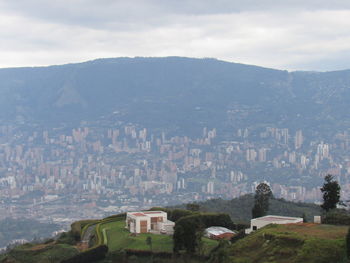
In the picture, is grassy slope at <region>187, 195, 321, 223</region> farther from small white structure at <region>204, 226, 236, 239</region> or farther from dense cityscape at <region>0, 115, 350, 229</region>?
dense cityscape at <region>0, 115, 350, 229</region>

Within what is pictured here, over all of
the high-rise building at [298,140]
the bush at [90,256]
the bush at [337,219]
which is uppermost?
the bush at [337,219]

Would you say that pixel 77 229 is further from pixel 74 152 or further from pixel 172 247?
pixel 74 152

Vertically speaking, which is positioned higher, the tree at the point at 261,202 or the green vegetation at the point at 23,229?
the tree at the point at 261,202

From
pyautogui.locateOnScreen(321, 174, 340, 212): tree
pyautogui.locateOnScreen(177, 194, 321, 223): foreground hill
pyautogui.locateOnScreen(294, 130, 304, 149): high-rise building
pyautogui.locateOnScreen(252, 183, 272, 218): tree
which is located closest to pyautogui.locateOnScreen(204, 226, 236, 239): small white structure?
pyautogui.locateOnScreen(252, 183, 272, 218): tree

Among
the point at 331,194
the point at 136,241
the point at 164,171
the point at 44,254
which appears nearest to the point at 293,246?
the point at 136,241

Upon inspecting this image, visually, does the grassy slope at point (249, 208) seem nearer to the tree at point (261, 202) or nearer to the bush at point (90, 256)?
the tree at point (261, 202)

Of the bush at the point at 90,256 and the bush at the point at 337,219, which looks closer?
the bush at the point at 337,219

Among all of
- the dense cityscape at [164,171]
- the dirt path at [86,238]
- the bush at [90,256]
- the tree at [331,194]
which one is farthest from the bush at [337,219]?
the dense cityscape at [164,171]
